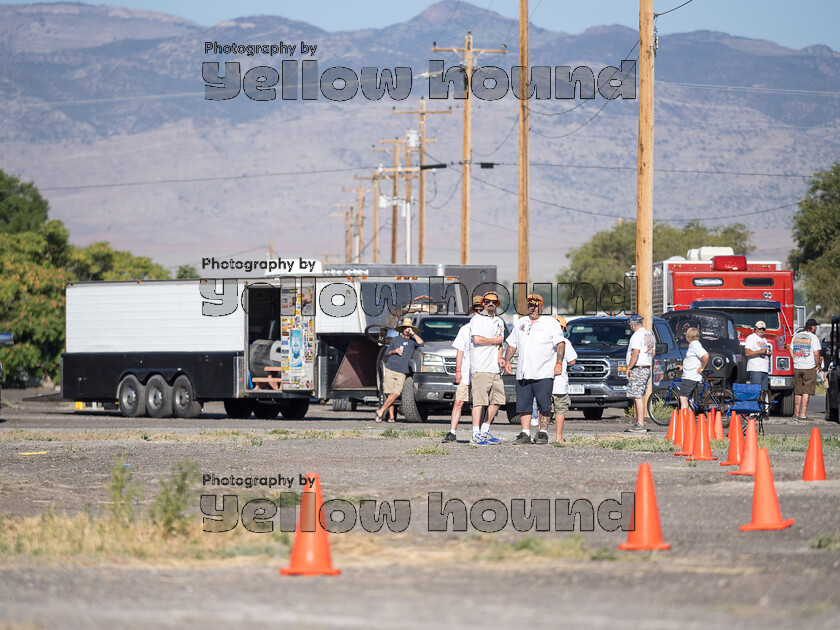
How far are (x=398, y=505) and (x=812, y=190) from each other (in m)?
61.2

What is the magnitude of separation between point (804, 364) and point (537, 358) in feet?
35.0

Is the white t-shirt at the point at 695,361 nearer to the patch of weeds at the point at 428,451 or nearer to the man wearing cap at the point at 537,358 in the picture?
the man wearing cap at the point at 537,358

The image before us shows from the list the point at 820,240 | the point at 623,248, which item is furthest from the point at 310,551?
the point at 623,248

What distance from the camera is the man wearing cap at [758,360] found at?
2458 centimetres

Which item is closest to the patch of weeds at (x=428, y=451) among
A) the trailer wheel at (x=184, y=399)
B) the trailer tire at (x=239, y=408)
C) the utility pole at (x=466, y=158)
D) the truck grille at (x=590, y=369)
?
the truck grille at (x=590, y=369)

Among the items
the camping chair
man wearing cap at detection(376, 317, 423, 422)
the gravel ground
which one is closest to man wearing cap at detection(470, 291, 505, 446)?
the gravel ground

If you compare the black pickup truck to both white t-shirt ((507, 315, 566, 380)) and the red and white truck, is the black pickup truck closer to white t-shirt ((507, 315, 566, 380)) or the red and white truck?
the red and white truck

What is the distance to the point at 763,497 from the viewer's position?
10125 mm

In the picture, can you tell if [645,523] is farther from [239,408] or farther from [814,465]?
[239,408]

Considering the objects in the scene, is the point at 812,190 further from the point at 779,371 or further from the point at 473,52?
the point at 779,371

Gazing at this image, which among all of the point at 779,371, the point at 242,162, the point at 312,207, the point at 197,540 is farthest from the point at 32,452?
the point at 242,162

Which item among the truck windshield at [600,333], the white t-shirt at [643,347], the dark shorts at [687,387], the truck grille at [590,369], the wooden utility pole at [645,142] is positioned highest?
the wooden utility pole at [645,142]

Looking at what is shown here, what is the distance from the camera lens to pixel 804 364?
26.7 metres

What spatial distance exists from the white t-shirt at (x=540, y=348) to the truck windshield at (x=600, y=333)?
8210 millimetres
